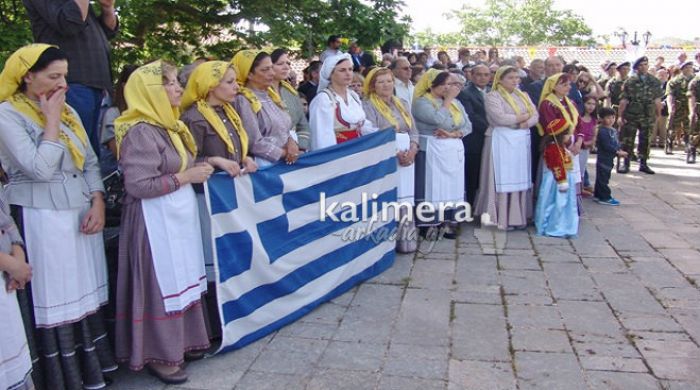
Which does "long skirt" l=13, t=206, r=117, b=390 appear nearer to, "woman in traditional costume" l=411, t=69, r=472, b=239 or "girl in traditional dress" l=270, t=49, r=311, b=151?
"girl in traditional dress" l=270, t=49, r=311, b=151

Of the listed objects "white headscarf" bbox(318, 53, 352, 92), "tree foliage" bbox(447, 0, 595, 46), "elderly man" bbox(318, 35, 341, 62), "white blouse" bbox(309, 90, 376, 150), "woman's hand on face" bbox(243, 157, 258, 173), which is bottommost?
"woman's hand on face" bbox(243, 157, 258, 173)

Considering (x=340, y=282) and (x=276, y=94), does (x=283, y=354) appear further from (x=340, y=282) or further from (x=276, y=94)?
(x=276, y=94)

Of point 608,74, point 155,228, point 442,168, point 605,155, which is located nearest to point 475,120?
point 442,168

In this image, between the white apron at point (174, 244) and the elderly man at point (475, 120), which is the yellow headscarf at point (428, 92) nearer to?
the elderly man at point (475, 120)

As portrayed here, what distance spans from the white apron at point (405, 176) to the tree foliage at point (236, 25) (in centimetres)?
166

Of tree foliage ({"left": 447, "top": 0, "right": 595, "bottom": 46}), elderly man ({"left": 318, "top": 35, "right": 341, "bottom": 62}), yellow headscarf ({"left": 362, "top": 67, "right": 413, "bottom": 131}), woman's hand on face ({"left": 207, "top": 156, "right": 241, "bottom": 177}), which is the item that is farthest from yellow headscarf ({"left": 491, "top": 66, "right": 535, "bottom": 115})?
tree foliage ({"left": 447, "top": 0, "right": 595, "bottom": 46})

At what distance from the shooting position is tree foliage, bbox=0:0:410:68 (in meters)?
5.86

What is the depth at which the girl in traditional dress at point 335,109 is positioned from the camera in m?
4.86

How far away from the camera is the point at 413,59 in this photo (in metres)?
10.5

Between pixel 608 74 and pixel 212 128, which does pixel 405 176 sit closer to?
pixel 212 128

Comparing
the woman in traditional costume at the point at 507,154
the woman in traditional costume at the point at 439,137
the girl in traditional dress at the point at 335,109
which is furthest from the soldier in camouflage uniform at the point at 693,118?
the girl in traditional dress at the point at 335,109

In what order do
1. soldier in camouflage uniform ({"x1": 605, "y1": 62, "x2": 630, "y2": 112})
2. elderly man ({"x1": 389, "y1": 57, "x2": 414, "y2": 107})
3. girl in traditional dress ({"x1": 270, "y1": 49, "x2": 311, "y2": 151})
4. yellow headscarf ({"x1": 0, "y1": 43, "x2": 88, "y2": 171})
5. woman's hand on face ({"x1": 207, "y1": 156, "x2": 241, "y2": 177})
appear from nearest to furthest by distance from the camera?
yellow headscarf ({"x1": 0, "y1": 43, "x2": 88, "y2": 171})
woman's hand on face ({"x1": 207, "y1": 156, "x2": 241, "y2": 177})
girl in traditional dress ({"x1": 270, "y1": 49, "x2": 311, "y2": 151})
elderly man ({"x1": 389, "y1": 57, "x2": 414, "y2": 107})
soldier in camouflage uniform ({"x1": 605, "y1": 62, "x2": 630, "y2": 112})

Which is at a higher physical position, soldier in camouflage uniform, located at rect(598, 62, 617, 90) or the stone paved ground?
soldier in camouflage uniform, located at rect(598, 62, 617, 90)

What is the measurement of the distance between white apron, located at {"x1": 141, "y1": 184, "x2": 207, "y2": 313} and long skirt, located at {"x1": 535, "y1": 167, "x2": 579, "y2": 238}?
162 inches
